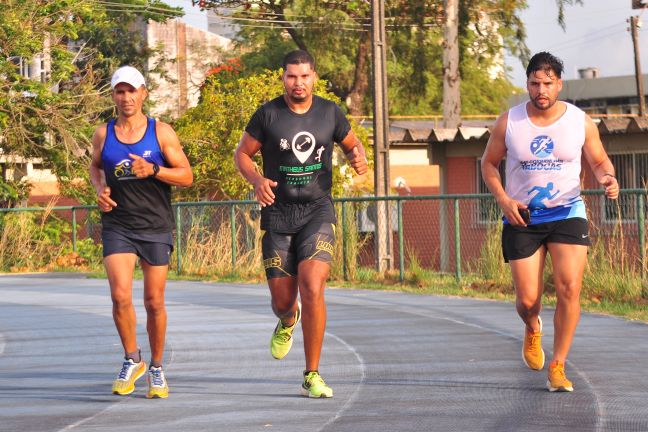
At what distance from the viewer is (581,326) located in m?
13.2

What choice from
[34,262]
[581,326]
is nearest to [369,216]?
[34,262]

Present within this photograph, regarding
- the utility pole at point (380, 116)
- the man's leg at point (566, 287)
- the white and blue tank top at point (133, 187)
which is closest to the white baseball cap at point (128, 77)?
the white and blue tank top at point (133, 187)

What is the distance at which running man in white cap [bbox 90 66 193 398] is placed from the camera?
8625 mm

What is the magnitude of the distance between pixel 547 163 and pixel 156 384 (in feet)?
9.31

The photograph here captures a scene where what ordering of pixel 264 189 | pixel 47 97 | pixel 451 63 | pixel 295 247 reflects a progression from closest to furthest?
pixel 264 189 < pixel 295 247 < pixel 47 97 < pixel 451 63

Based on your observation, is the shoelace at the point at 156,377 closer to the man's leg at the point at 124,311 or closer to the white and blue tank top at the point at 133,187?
the man's leg at the point at 124,311

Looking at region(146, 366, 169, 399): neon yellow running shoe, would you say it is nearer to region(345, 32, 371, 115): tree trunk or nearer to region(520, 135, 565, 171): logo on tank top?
region(520, 135, 565, 171): logo on tank top

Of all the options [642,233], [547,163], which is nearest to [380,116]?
[642,233]

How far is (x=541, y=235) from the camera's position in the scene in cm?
871

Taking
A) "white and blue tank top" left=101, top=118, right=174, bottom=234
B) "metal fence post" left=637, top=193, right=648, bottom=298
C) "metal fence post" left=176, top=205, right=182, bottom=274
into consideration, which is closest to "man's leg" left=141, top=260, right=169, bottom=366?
"white and blue tank top" left=101, top=118, right=174, bottom=234

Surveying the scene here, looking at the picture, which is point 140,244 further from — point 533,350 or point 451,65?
point 451,65

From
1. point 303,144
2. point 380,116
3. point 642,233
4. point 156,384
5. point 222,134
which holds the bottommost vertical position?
point 156,384

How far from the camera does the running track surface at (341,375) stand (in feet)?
25.0

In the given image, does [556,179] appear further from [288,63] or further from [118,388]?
[118,388]
